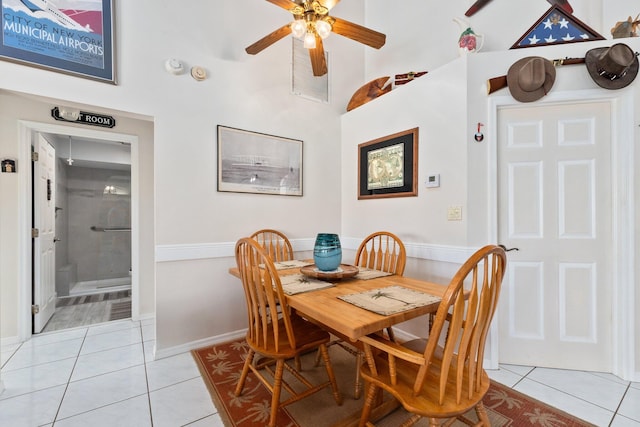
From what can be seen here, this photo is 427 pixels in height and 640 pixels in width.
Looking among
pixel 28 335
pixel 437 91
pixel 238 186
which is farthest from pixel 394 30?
pixel 28 335

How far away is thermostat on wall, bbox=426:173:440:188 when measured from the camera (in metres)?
2.27

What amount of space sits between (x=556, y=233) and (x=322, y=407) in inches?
80.2

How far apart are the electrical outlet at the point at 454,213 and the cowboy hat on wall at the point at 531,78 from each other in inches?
35.2

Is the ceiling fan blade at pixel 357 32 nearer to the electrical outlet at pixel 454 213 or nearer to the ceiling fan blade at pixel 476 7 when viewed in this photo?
the ceiling fan blade at pixel 476 7

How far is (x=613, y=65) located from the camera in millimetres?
1756

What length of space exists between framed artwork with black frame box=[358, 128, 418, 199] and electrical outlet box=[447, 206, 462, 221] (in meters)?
0.36

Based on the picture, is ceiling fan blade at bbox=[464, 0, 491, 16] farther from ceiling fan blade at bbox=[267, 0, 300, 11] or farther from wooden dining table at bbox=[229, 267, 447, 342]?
wooden dining table at bbox=[229, 267, 447, 342]

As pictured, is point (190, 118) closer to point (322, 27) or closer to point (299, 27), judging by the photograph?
point (299, 27)

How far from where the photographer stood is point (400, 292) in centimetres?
149

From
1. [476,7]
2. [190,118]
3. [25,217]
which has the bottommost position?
[25,217]

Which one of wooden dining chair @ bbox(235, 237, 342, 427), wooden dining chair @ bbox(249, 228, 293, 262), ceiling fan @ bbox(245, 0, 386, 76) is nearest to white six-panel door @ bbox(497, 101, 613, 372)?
ceiling fan @ bbox(245, 0, 386, 76)

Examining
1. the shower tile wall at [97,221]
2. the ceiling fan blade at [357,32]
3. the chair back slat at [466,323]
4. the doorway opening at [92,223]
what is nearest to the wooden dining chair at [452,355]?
the chair back slat at [466,323]

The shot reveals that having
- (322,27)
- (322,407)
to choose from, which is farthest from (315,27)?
(322,407)

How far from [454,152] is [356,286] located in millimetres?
1350
